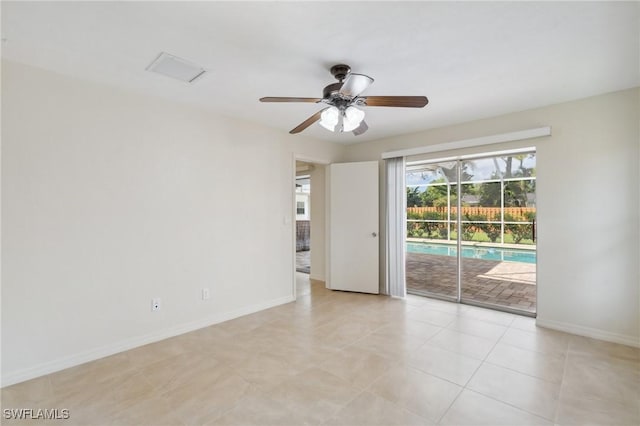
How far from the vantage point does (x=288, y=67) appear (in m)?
2.33

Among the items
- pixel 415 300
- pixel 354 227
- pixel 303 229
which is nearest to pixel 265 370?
pixel 415 300

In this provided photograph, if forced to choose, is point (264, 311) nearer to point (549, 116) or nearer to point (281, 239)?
point (281, 239)

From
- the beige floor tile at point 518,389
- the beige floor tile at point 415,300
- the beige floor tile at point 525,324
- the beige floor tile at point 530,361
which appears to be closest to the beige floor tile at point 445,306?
the beige floor tile at point 415,300

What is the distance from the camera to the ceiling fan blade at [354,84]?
2.05 metres

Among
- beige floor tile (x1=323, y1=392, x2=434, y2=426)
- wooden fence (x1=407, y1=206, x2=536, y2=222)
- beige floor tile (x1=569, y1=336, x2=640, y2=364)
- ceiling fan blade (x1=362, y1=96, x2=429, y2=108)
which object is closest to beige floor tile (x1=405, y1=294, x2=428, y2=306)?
wooden fence (x1=407, y1=206, x2=536, y2=222)

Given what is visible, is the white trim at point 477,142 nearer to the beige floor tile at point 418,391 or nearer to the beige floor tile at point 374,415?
the beige floor tile at point 418,391

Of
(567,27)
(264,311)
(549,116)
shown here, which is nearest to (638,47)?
(567,27)

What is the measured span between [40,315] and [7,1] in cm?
214

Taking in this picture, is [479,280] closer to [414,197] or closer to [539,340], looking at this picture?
[414,197]

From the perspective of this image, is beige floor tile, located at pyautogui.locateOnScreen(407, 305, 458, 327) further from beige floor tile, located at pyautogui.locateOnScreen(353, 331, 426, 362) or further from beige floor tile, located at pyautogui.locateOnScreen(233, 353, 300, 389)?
beige floor tile, located at pyautogui.locateOnScreen(233, 353, 300, 389)

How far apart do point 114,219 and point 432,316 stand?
11.6 feet

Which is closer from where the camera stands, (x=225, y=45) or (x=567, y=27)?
(x=567, y=27)

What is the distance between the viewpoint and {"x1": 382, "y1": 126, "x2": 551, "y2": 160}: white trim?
3250 mm

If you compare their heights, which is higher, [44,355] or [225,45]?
[225,45]
